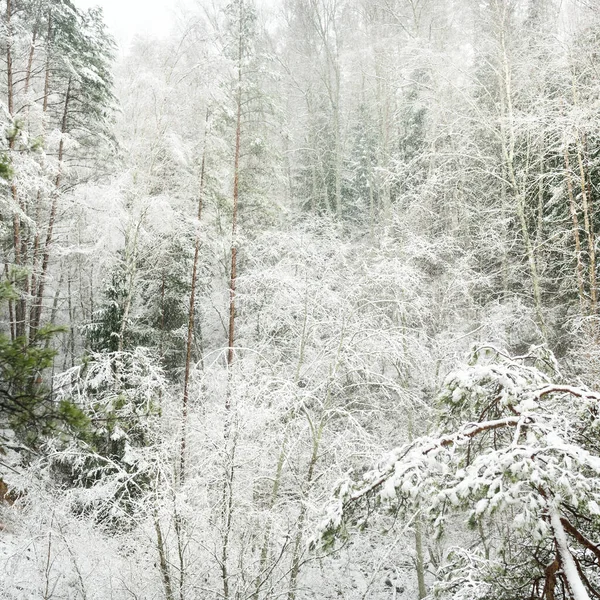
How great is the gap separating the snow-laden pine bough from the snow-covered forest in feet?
0.08

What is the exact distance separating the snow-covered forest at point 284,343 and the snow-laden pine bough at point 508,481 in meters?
0.02

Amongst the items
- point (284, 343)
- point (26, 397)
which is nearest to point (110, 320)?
point (284, 343)

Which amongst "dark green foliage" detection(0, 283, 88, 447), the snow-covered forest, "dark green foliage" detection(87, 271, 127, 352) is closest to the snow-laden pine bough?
the snow-covered forest

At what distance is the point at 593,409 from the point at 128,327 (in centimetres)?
1246

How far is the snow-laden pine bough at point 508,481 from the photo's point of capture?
7.29 feet

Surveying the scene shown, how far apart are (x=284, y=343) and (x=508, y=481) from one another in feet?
24.0

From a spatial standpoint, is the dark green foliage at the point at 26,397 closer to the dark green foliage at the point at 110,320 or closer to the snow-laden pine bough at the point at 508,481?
the snow-laden pine bough at the point at 508,481

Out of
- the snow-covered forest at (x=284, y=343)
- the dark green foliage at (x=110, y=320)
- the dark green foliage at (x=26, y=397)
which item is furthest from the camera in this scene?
the dark green foliage at (x=110, y=320)

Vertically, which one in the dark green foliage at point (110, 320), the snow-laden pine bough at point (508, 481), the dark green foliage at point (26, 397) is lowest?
the snow-laden pine bough at point (508, 481)

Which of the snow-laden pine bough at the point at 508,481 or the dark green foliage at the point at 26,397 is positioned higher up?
the dark green foliage at the point at 26,397

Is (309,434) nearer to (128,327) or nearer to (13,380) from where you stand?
(13,380)

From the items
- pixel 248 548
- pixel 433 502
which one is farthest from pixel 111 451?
pixel 433 502

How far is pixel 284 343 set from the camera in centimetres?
993

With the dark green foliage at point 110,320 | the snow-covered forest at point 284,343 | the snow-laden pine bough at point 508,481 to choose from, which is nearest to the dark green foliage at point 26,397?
Result: the snow-covered forest at point 284,343
